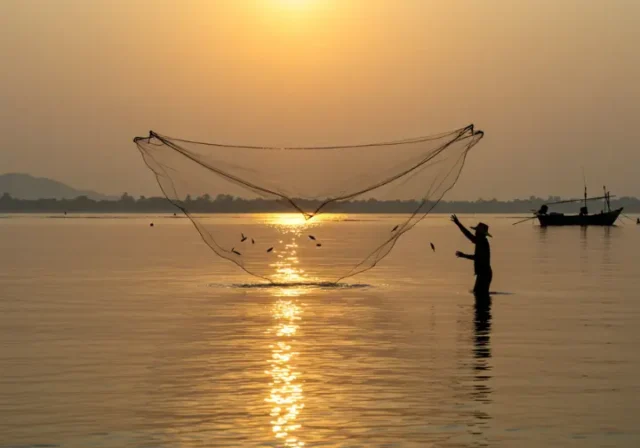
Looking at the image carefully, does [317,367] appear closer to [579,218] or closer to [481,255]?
[481,255]

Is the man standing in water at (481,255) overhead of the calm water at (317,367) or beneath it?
overhead

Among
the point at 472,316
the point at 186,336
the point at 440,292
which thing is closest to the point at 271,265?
the point at 440,292

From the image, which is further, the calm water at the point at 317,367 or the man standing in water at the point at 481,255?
the man standing in water at the point at 481,255

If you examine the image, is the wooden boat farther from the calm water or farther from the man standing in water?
the man standing in water

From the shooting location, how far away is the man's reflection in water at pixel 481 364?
15953 mm

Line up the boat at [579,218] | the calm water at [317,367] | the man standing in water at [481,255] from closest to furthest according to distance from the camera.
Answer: the calm water at [317,367] < the man standing in water at [481,255] < the boat at [579,218]

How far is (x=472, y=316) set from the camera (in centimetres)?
3070

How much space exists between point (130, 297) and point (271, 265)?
20.4 metres

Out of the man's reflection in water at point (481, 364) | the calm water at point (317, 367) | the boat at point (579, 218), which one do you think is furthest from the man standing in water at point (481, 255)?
the boat at point (579, 218)

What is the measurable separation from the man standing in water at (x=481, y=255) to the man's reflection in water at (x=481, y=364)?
4.07 ft

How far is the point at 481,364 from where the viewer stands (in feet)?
70.5

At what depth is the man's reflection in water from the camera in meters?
16.0

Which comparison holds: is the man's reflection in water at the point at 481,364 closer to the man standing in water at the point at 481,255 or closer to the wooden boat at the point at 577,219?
the man standing in water at the point at 481,255

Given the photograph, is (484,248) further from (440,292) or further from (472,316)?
(440,292)
